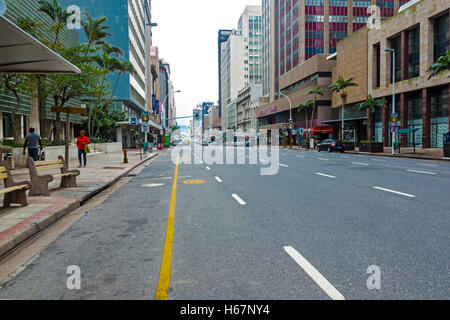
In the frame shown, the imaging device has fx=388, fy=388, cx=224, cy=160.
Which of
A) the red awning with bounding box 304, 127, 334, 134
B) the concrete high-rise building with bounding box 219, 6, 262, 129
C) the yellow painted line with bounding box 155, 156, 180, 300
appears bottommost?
the yellow painted line with bounding box 155, 156, 180, 300

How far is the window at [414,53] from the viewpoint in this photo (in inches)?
1913

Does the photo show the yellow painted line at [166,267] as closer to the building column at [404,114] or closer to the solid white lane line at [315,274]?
the solid white lane line at [315,274]

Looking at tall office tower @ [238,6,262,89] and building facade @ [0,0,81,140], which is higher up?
tall office tower @ [238,6,262,89]

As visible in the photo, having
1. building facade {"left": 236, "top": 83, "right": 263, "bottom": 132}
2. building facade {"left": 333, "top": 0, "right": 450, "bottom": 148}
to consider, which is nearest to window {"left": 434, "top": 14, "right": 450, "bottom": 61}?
building facade {"left": 333, "top": 0, "right": 450, "bottom": 148}

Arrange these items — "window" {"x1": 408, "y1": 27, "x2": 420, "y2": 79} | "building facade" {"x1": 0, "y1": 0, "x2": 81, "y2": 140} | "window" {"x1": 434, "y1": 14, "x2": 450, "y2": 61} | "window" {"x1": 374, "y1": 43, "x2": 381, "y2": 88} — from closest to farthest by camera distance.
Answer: "building facade" {"x1": 0, "y1": 0, "x2": 81, "y2": 140} < "window" {"x1": 434, "y1": 14, "x2": 450, "y2": 61} < "window" {"x1": 408, "y1": 27, "x2": 420, "y2": 79} < "window" {"x1": 374, "y1": 43, "x2": 381, "y2": 88}

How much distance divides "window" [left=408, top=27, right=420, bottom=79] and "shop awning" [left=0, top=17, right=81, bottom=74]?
48491mm

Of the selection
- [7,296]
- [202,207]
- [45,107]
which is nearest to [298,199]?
[202,207]

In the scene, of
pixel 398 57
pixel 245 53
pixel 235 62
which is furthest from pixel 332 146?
pixel 235 62

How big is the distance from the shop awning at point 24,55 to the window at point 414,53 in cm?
4849

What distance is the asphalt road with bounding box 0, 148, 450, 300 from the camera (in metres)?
4.14

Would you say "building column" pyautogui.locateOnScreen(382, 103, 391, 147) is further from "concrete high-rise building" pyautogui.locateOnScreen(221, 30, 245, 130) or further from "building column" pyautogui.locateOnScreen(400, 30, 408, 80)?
"concrete high-rise building" pyautogui.locateOnScreen(221, 30, 245, 130)

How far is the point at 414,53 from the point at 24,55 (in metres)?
50.7

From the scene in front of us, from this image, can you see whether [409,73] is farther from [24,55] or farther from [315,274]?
[315,274]
